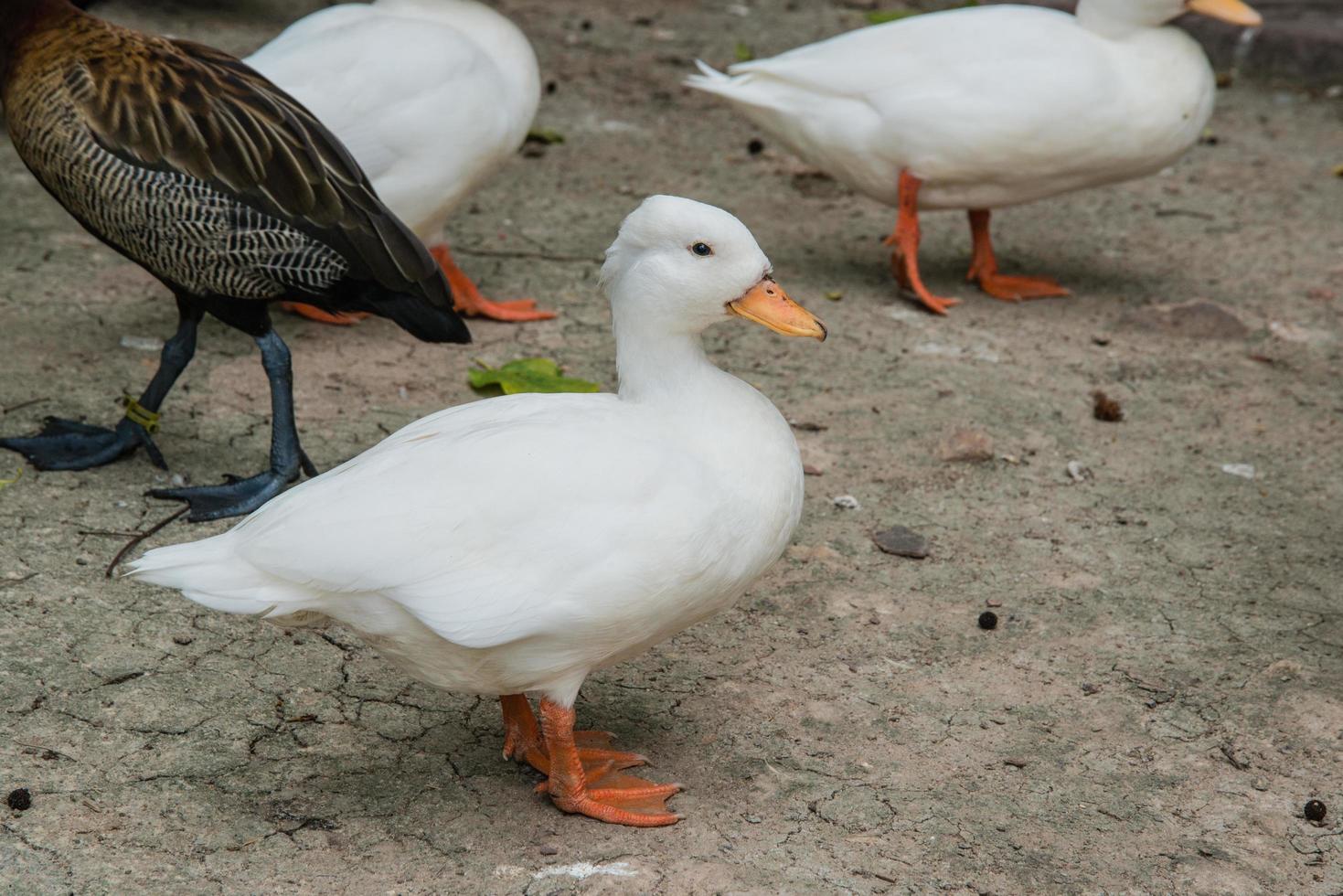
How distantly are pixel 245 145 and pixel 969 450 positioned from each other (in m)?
2.20

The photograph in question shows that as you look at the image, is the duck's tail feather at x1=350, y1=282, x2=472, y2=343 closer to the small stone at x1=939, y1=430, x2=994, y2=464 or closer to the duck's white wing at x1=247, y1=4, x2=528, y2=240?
the duck's white wing at x1=247, y1=4, x2=528, y2=240

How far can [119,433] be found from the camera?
4102 millimetres

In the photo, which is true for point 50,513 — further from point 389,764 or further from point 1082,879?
point 1082,879

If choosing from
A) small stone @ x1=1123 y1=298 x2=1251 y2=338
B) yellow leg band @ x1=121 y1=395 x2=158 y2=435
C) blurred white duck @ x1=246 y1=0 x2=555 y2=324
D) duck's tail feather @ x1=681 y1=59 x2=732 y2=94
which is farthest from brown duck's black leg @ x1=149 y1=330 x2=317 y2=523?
small stone @ x1=1123 y1=298 x2=1251 y2=338

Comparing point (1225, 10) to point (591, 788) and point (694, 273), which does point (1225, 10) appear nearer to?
point (694, 273)

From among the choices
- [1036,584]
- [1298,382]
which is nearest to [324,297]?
[1036,584]

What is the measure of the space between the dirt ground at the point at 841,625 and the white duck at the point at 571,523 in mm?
320

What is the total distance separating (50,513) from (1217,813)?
2858mm

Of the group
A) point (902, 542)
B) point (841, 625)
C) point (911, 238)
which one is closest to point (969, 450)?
point (902, 542)

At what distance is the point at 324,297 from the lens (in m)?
3.97

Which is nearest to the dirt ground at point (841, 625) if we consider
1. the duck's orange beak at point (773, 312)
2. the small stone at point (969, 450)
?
the small stone at point (969, 450)

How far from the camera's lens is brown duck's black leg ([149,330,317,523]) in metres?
3.92

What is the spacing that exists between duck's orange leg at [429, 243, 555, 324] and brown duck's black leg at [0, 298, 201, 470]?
1.21m

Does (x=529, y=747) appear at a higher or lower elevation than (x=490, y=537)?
lower
